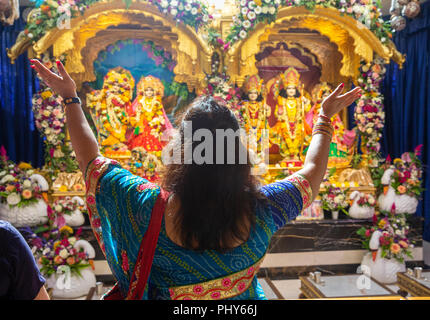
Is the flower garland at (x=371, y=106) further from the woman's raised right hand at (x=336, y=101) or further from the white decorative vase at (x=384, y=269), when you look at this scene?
the woman's raised right hand at (x=336, y=101)

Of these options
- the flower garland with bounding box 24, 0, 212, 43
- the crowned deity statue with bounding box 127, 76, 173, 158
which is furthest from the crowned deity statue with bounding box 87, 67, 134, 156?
the flower garland with bounding box 24, 0, 212, 43

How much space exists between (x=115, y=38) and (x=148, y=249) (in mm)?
4462

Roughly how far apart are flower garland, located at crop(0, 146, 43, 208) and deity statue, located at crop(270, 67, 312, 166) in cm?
319

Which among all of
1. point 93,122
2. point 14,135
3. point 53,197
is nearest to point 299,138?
point 93,122

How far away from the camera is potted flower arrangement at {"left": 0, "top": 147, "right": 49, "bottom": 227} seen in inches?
144

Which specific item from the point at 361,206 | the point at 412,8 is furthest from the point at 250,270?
the point at 412,8

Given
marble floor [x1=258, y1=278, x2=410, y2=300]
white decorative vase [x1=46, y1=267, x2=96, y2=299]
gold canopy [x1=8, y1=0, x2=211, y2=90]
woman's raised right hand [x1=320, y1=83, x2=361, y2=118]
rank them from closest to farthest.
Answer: woman's raised right hand [x1=320, y1=83, x2=361, y2=118] < marble floor [x1=258, y1=278, x2=410, y2=300] < white decorative vase [x1=46, y1=267, x2=96, y2=299] < gold canopy [x1=8, y1=0, x2=211, y2=90]

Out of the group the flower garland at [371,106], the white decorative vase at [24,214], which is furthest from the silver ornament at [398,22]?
the white decorative vase at [24,214]

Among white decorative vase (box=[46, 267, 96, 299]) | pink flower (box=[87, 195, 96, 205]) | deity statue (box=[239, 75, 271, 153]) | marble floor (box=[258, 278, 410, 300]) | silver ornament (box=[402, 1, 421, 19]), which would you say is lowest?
marble floor (box=[258, 278, 410, 300])

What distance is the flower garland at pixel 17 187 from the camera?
143 inches

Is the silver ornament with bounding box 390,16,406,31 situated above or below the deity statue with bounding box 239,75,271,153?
above

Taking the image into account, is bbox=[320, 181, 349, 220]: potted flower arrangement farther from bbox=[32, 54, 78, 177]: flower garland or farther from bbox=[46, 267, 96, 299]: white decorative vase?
bbox=[32, 54, 78, 177]: flower garland

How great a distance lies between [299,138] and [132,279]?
4.46 metres

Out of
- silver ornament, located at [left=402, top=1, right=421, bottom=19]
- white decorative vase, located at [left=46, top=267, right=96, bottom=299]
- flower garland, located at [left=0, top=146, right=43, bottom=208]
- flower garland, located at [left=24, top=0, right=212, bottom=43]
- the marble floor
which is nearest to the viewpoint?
the marble floor
